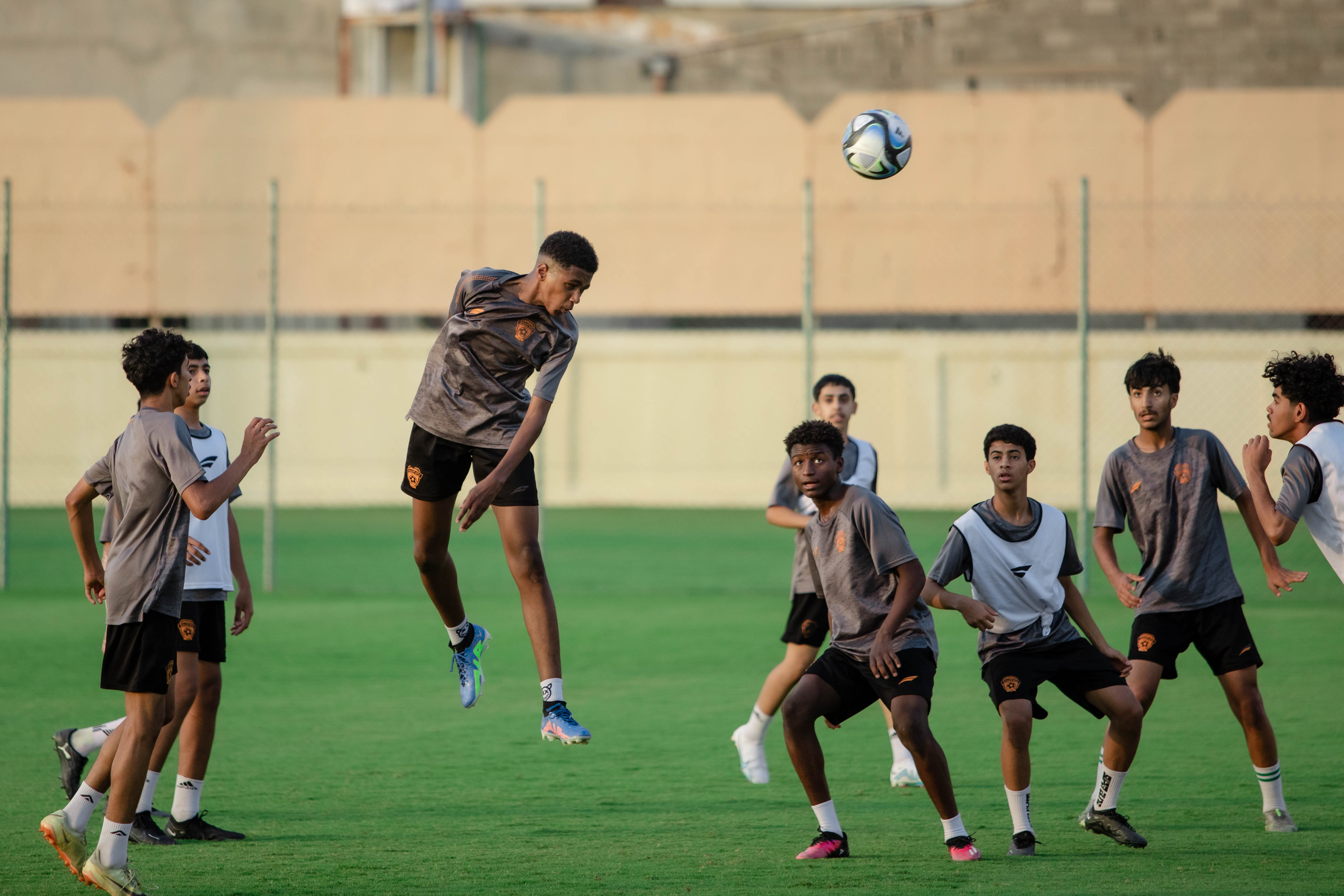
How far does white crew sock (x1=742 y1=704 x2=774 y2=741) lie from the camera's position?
734 cm

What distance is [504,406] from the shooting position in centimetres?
630

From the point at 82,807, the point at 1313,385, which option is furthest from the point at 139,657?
the point at 1313,385

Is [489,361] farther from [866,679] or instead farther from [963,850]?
[963,850]

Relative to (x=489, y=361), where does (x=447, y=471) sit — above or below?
below

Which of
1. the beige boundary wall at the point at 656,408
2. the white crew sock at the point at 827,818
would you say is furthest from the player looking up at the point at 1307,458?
the beige boundary wall at the point at 656,408

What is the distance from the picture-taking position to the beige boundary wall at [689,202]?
21.7m

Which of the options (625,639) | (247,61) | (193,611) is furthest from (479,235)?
(193,611)

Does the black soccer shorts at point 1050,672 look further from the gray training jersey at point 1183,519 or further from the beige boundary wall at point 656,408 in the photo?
the beige boundary wall at point 656,408

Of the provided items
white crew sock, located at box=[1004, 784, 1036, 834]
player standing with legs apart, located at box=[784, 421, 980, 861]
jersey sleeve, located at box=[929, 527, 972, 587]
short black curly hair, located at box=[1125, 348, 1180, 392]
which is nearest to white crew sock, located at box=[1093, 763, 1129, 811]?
white crew sock, located at box=[1004, 784, 1036, 834]

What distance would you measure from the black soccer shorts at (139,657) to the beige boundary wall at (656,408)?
1665cm

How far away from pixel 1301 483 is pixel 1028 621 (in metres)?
1.26

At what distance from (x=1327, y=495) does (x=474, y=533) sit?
1429cm

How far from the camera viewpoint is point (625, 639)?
37.9 ft

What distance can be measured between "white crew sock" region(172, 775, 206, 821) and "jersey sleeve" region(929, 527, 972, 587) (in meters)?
3.29
